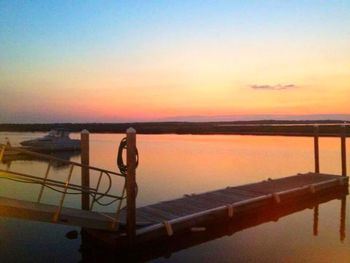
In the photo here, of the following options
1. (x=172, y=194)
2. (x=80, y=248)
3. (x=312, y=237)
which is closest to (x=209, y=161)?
(x=172, y=194)

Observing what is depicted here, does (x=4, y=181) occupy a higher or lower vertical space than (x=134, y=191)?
lower

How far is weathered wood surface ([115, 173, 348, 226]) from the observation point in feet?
33.8

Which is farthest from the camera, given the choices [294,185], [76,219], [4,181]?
[4,181]

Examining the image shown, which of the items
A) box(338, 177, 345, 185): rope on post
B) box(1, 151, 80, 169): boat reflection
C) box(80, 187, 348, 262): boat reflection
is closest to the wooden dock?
box(80, 187, 348, 262): boat reflection

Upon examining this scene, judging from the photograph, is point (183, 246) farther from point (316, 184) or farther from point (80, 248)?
point (316, 184)

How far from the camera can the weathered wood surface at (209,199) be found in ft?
33.8

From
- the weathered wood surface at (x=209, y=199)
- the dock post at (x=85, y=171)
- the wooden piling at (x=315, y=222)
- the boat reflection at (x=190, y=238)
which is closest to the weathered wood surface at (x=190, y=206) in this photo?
the weathered wood surface at (x=209, y=199)

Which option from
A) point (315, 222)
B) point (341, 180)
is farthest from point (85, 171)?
point (341, 180)

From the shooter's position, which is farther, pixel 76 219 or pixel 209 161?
pixel 209 161

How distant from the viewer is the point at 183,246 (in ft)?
33.7

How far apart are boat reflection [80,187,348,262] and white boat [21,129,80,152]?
92.5 ft

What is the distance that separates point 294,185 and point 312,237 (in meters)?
3.87

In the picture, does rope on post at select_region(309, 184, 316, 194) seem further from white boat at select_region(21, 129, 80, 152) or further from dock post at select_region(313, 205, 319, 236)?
white boat at select_region(21, 129, 80, 152)

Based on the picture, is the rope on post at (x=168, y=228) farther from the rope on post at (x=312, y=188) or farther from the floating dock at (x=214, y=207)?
the rope on post at (x=312, y=188)
